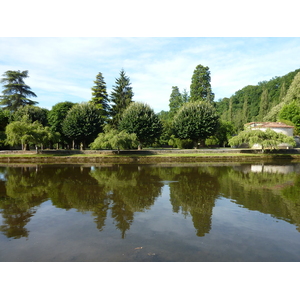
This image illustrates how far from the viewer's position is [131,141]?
34500 mm

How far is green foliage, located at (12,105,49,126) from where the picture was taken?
146ft

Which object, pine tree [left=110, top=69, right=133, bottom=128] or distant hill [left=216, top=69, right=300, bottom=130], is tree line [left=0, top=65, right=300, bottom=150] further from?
distant hill [left=216, top=69, right=300, bottom=130]

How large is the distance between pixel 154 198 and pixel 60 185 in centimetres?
737

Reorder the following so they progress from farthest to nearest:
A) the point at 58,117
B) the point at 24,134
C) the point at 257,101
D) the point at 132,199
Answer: the point at 257,101 < the point at 58,117 < the point at 24,134 < the point at 132,199

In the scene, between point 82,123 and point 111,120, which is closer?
point 82,123

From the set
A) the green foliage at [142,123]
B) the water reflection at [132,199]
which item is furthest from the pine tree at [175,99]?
the water reflection at [132,199]

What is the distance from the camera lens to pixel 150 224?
782 centimetres

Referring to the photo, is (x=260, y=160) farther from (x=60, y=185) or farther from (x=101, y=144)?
(x=60, y=185)

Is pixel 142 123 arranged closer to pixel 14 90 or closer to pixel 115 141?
pixel 115 141

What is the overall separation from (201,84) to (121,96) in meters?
23.0

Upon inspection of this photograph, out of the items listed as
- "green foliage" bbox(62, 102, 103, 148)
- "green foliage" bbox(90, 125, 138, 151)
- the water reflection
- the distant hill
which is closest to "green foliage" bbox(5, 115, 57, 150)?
"green foliage" bbox(62, 102, 103, 148)

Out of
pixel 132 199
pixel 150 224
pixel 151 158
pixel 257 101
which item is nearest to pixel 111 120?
pixel 151 158

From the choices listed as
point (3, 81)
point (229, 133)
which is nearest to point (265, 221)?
point (229, 133)

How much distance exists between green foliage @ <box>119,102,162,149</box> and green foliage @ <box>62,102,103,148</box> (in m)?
5.45
